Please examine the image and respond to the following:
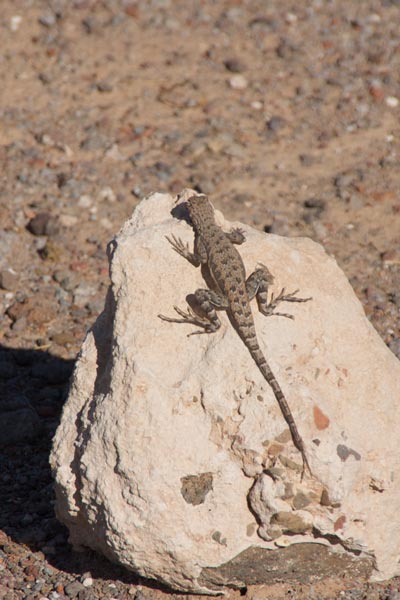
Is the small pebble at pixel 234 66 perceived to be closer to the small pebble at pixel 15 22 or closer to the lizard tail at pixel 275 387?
the small pebble at pixel 15 22

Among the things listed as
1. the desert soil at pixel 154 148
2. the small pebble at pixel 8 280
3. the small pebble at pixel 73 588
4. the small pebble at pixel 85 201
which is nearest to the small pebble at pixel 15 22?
the desert soil at pixel 154 148

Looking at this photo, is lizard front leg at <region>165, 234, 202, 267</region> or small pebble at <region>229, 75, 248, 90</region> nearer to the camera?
lizard front leg at <region>165, 234, 202, 267</region>

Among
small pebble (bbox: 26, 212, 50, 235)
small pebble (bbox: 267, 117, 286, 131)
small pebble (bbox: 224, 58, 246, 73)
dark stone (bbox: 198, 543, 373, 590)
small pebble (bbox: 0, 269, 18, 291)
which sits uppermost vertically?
dark stone (bbox: 198, 543, 373, 590)

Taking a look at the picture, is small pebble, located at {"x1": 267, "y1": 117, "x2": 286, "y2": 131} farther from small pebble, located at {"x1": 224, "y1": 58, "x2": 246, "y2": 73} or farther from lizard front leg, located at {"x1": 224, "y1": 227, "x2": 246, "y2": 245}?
lizard front leg, located at {"x1": 224, "y1": 227, "x2": 246, "y2": 245}

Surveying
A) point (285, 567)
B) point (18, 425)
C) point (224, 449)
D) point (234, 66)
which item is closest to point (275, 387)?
point (224, 449)

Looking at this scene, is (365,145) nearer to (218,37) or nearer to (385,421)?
(218,37)

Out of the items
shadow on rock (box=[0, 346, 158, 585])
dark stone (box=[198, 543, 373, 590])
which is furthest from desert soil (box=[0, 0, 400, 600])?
dark stone (box=[198, 543, 373, 590])

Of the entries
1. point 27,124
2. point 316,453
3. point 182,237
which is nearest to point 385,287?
point 182,237
